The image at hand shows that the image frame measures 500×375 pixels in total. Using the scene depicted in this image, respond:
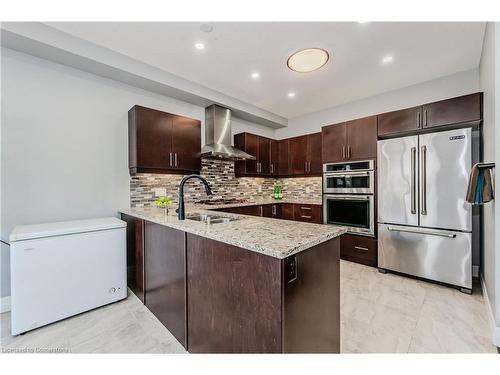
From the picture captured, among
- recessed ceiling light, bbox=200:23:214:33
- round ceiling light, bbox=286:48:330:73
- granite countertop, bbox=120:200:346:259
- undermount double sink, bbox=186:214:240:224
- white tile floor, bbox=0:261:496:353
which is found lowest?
white tile floor, bbox=0:261:496:353

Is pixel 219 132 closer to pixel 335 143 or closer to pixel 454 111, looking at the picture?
pixel 335 143

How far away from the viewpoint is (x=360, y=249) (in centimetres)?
346

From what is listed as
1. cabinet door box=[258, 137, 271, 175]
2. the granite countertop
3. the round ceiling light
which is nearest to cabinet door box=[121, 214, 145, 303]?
the granite countertop

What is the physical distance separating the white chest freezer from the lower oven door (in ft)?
10.0

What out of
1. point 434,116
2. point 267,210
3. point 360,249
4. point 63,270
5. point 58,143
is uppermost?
point 434,116

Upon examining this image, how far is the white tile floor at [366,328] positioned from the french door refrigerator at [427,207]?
0.39 m

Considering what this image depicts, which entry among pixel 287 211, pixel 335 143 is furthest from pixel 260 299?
pixel 287 211

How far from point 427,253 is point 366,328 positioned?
5.14ft

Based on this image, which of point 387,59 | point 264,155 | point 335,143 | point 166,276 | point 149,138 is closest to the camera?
point 166,276

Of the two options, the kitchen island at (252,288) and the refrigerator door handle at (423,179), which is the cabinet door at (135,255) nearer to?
the kitchen island at (252,288)

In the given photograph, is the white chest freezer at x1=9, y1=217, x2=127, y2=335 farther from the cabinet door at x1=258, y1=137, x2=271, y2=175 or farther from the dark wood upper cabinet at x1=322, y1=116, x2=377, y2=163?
the dark wood upper cabinet at x1=322, y1=116, x2=377, y2=163

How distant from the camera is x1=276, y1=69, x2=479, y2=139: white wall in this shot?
3129 mm

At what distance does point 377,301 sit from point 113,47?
4.04m
